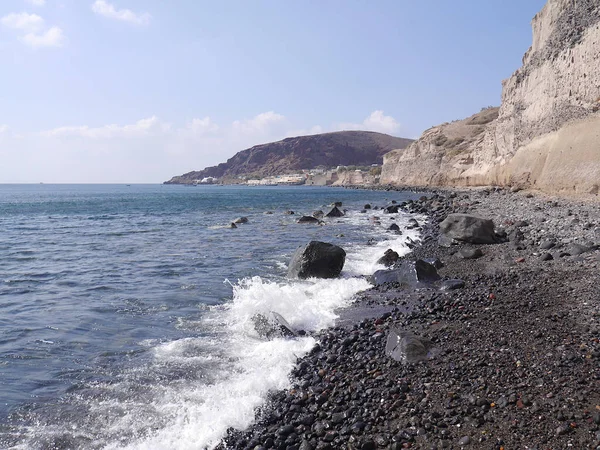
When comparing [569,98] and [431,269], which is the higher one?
[569,98]

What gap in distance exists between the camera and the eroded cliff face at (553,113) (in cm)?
2434

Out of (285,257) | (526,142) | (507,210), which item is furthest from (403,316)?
(526,142)

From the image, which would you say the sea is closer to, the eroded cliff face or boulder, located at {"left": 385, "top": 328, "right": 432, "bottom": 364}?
boulder, located at {"left": 385, "top": 328, "right": 432, "bottom": 364}

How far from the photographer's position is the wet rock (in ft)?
45.7

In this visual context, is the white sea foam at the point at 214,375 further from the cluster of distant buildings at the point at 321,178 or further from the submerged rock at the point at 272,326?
the cluster of distant buildings at the point at 321,178

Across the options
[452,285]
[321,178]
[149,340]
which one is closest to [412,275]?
[452,285]

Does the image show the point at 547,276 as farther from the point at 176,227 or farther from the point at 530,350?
the point at 176,227

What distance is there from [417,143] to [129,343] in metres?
81.6

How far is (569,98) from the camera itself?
92.6 ft

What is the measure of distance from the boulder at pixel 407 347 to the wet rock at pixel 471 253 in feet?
24.7

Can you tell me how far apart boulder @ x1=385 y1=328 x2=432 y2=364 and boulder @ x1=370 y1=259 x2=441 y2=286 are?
4.40 metres

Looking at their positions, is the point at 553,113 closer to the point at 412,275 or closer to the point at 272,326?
the point at 412,275

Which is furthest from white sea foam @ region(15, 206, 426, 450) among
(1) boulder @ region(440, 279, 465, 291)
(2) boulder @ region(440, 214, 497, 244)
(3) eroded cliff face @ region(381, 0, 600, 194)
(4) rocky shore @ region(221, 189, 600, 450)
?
(3) eroded cliff face @ region(381, 0, 600, 194)

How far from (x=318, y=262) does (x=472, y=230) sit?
619cm
